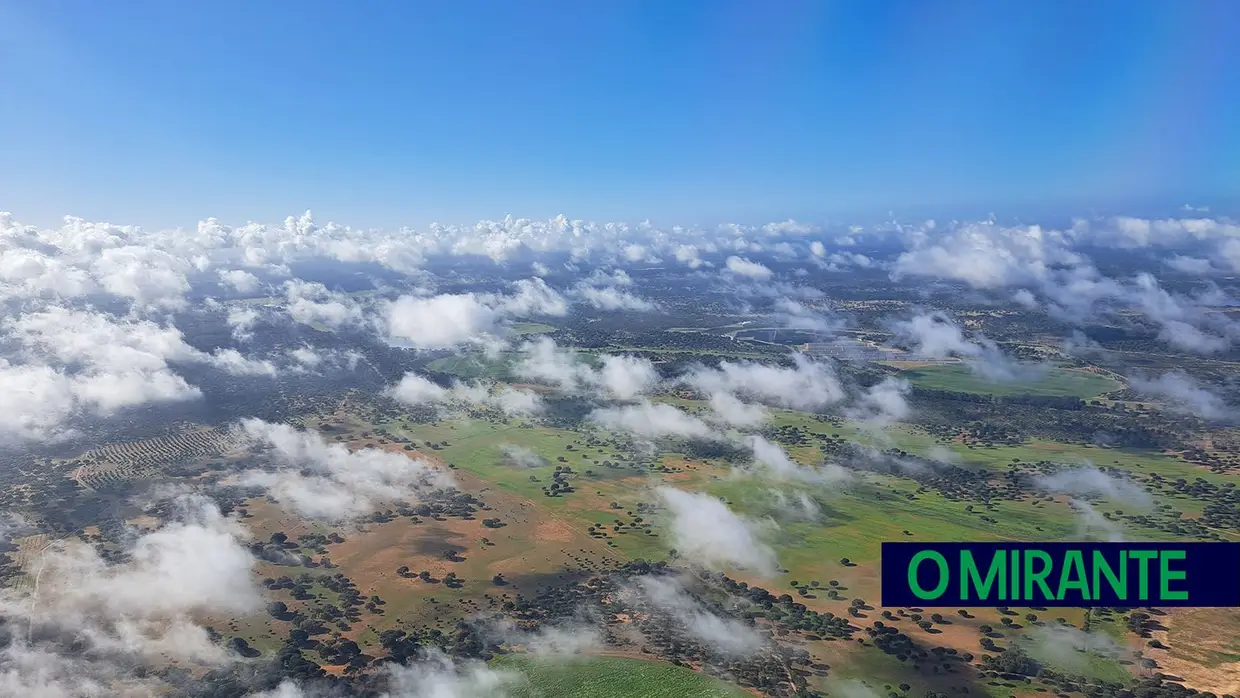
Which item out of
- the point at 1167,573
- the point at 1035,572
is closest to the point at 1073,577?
the point at 1035,572

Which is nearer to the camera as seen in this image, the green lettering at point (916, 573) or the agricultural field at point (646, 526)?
the green lettering at point (916, 573)

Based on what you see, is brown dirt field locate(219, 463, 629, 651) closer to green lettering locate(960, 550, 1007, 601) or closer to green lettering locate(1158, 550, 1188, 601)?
green lettering locate(960, 550, 1007, 601)

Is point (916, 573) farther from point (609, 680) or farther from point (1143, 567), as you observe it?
point (609, 680)

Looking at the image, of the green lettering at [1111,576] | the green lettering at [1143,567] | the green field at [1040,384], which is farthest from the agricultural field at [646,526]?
the green field at [1040,384]

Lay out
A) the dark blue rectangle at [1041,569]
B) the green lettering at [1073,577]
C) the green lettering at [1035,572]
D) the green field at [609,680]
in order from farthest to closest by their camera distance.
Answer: the green field at [609,680], the green lettering at [1073,577], the green lettering at [1035,572], the dark blue rectangle at [1041,569]

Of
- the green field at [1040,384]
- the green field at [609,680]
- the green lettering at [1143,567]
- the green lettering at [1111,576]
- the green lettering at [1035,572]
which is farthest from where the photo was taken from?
the green field at [1040,384]

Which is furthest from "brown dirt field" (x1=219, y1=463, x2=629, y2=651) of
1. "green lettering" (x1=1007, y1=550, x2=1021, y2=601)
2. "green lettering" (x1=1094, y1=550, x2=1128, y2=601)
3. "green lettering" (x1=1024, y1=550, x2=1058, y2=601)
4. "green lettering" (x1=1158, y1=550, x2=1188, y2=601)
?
"green lettering" (x1=1158, y1=550, x2=1188, y2=601)

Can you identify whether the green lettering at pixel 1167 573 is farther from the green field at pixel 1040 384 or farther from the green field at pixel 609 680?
the green field at pixel 1040 384
